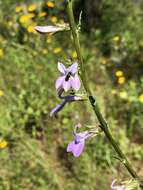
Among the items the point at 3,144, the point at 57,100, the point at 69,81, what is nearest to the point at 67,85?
the point at 69,81

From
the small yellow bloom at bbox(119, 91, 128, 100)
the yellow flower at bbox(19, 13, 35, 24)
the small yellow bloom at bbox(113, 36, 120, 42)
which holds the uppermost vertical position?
the yellow flower at bbox(19, 13, 35, 24)

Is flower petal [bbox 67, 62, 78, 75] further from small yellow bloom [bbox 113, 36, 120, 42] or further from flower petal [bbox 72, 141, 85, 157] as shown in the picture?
small yellow bloom [bbox 113, 36, 120, 42]

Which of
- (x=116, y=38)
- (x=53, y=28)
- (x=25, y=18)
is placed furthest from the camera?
(x=25, y=18)

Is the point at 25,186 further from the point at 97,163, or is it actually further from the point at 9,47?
the point at 9,47

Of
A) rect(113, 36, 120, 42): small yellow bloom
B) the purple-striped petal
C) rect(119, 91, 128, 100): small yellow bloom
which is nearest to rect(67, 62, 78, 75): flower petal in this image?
the purple-striped petal

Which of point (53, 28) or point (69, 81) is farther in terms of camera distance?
point (53, 28)

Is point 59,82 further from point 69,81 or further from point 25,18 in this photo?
point 25,18

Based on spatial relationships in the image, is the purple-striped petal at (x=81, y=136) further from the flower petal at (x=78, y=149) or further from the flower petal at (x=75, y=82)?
the flower petal at (x=75, y=82)

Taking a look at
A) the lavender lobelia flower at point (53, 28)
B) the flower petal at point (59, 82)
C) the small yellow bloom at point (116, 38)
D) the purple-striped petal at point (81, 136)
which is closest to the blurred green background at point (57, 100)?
the small yellow bloom at point (116, 38)
